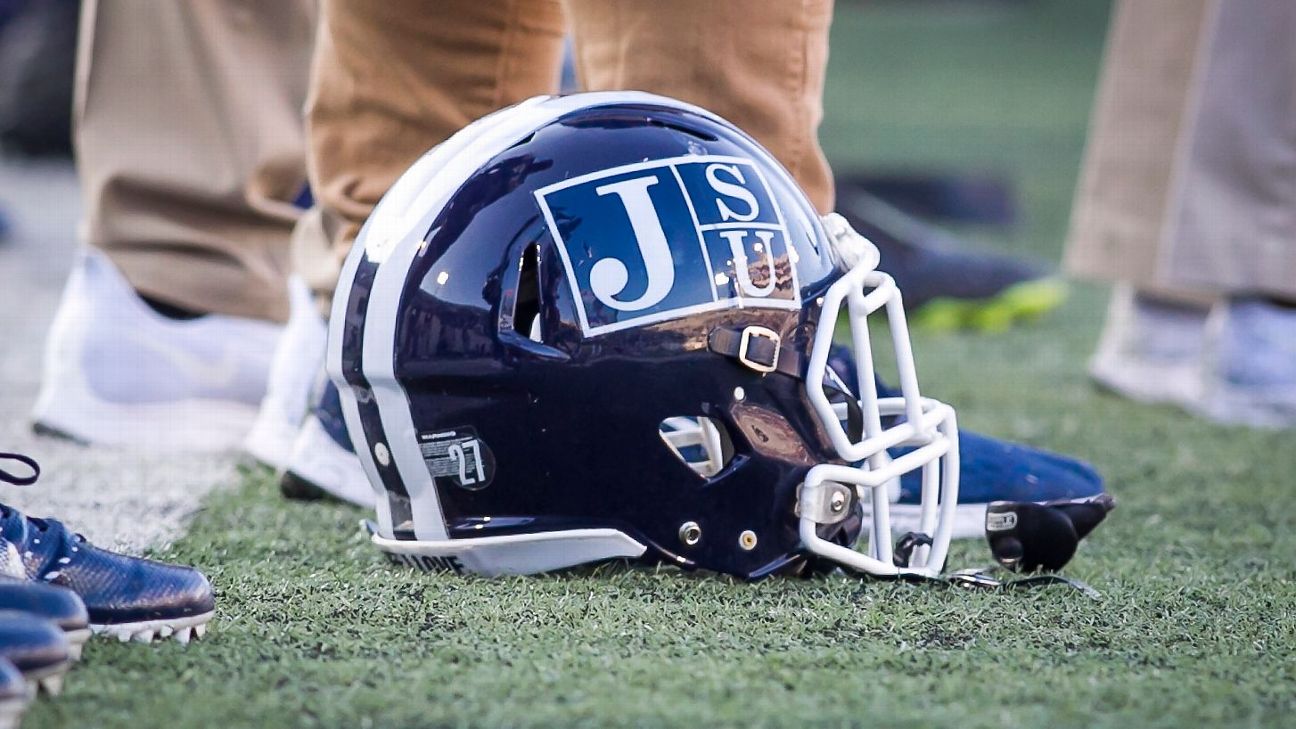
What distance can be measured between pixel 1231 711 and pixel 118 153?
5.06 ft

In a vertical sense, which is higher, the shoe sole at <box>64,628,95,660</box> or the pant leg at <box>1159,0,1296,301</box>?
the pant leg at <box>1159,0,1296,301</box>

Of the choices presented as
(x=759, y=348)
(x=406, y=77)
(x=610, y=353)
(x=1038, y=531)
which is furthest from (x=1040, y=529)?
(x=406, y=77)

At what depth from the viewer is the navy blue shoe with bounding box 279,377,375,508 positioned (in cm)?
159

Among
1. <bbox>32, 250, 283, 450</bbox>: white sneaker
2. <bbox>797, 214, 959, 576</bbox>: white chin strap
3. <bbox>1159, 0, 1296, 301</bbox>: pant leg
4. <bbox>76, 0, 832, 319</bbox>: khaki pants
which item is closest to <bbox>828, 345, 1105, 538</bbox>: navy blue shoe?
<bbox>797, 214, 959, 576</bbox>: white chin strap

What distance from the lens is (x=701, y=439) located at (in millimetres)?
1347

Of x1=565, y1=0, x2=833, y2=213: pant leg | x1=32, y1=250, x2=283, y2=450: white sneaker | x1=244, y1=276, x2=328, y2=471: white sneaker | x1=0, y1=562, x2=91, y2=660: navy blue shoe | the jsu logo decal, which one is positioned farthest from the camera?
x1=32, y1=250, x2=283, y2=450: white sneaker

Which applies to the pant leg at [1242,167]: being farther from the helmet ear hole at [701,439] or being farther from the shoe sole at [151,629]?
the shoe sole at [151,629]

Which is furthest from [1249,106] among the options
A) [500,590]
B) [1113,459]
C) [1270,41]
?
[500,590]

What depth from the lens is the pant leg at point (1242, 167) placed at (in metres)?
2.34

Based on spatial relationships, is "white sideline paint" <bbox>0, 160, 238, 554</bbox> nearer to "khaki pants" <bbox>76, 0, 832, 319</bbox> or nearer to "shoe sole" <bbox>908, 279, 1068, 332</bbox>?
"khaki pants" <bbox>76, 0, 832, 319</bbox>

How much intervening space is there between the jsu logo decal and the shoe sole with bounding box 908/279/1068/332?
75.5 inches

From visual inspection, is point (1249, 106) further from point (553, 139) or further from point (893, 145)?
point (893, 145)

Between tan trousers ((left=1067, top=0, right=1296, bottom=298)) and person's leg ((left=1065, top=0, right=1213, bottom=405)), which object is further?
person's leg ((left=1065, top=0, right=1213, bottom=405))

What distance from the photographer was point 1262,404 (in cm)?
230
